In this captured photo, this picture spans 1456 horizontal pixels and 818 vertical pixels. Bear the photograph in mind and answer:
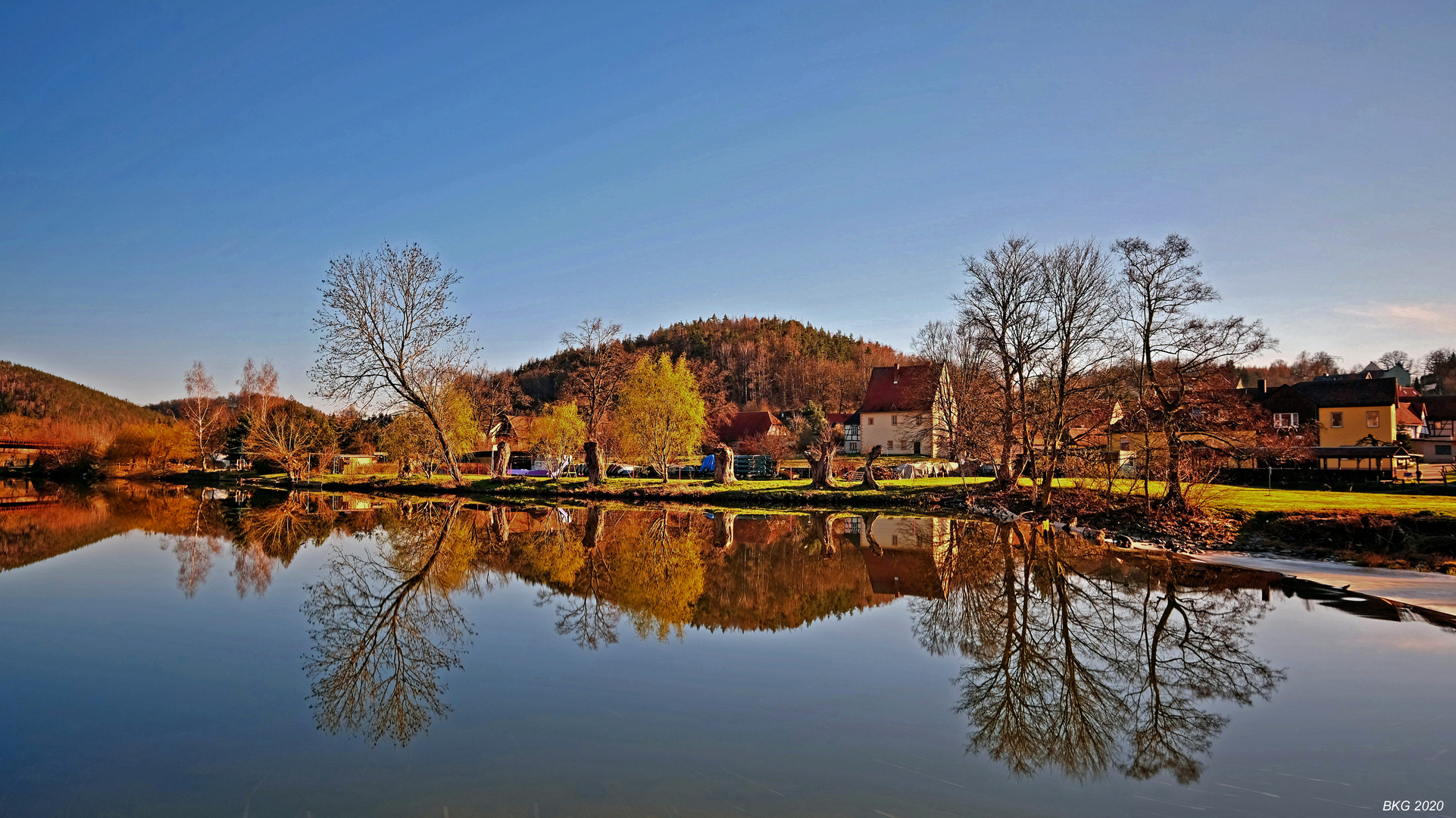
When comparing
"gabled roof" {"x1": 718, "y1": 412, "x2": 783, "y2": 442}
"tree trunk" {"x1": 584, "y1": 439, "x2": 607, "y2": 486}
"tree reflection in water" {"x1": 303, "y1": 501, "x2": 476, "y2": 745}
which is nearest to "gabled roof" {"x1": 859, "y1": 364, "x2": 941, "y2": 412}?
"gabled roof" {"x1": 718, "y1": 412, "x2": 783, "y2": 442}

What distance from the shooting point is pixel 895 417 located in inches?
2381

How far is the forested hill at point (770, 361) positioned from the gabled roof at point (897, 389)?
19.9 metres

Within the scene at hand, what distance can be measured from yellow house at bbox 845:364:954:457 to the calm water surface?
40.5m

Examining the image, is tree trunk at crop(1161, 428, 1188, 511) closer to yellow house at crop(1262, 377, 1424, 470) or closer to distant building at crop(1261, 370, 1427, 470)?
Result: yellow house at crop(1262, 377, 1424, 470)

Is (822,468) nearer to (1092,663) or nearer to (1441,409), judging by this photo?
(1092,663)

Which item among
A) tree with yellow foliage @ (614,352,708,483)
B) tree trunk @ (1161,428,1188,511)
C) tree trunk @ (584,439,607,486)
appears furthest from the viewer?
tree with yellow foliage @ (614,352,708,483)

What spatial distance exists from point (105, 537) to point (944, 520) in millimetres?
23621

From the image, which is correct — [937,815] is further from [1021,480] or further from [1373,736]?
[1021,480]

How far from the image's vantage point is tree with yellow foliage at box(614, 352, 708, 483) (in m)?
36.5

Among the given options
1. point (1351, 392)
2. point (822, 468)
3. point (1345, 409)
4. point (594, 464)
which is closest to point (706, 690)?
point (822, 468)

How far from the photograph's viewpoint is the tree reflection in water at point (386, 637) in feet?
23.4

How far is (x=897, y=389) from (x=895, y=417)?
8.56 ft

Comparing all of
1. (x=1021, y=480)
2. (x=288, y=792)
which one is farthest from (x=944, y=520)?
(x=288, y=792)

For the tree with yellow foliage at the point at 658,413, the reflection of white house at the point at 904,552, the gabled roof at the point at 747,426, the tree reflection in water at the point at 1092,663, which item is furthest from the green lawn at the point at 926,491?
the gabled roof at the point at 747,426
